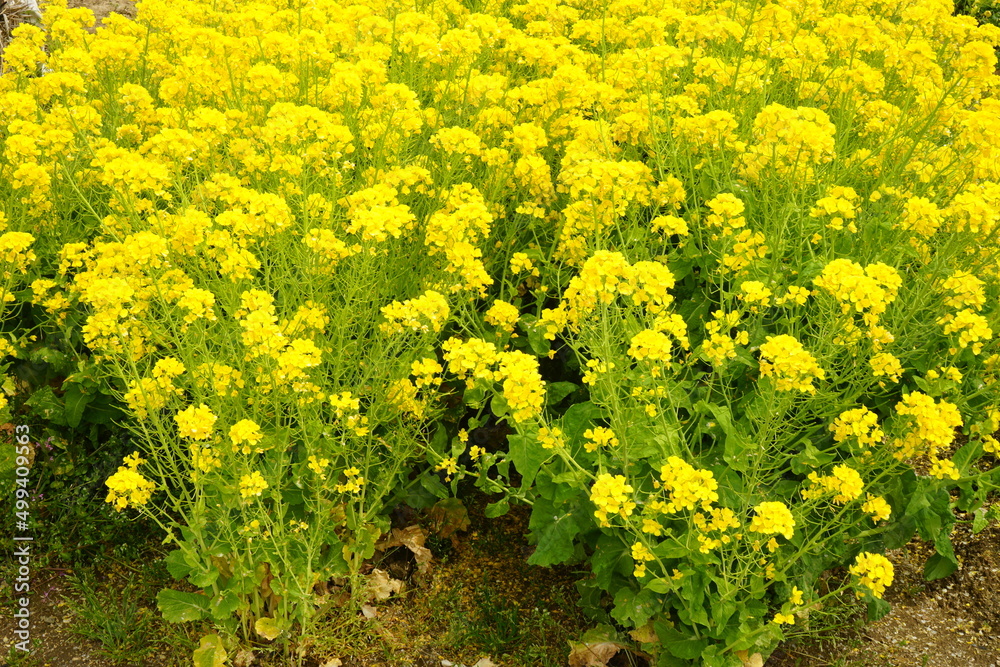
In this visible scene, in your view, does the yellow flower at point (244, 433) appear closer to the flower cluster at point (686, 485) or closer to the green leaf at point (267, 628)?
the green leaf at point (267, 628)

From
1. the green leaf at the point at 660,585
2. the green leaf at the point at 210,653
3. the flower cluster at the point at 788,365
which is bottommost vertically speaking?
the green leaf at the point at 210,653

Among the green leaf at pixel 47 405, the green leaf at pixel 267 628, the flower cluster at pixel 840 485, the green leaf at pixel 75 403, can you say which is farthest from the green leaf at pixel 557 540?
the green leaf at pixel 47 405

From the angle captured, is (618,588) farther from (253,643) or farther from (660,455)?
(253,643)

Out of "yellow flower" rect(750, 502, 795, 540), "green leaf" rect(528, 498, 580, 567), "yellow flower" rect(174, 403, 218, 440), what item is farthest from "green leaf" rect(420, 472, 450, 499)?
"yellow flower" rect(750, 502, 795, 540)

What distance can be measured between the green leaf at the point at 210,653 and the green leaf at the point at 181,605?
0.09 m

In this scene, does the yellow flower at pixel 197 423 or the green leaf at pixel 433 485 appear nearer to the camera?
the yellow flower at pixel 197 423

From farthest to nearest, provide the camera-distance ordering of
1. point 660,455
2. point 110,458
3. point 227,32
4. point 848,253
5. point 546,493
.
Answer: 1. point 227,32
2. point 110,458
3. point 848,253
4. point 546,493
5. point 660,455

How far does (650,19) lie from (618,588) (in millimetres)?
2785

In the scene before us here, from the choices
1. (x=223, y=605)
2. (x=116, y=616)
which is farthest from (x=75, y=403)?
(x=223, y=605)

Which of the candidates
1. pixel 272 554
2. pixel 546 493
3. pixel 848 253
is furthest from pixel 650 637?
pixel 848 253

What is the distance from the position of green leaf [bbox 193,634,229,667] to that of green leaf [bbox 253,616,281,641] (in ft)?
0.46

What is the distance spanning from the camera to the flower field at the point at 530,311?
2775mm

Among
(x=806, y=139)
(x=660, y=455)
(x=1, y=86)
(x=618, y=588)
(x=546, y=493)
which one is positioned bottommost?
(x=618, y=588)

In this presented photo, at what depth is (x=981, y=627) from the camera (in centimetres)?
358
